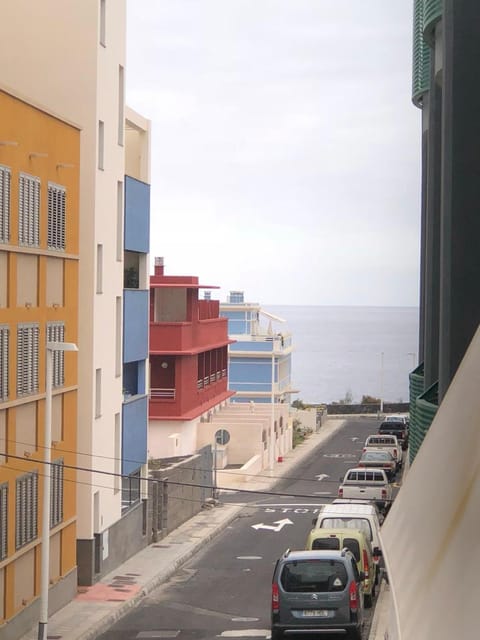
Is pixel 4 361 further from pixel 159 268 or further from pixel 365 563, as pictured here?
pixel 159 268

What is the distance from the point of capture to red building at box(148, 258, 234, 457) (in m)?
53.5

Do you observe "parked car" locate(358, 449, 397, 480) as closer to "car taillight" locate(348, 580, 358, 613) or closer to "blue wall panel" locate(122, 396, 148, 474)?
"blue wall panel" locate(122, 396, 148, 474)

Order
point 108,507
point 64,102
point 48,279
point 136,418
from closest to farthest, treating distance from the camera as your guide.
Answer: point 48,279, point 64,102, point 108,507, point 136,418

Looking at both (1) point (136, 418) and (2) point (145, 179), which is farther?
(2) point (145, 179)

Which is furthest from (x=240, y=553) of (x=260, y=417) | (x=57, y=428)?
(x=260, y=417)

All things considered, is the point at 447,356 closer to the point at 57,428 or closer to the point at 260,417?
the point at 57,428

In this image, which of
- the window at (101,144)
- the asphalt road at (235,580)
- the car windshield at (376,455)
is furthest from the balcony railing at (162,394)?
the window at (101,144)

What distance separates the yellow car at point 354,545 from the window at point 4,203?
29.6 ft

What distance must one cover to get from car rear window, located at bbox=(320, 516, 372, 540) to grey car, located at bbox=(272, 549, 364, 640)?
7.13 metres

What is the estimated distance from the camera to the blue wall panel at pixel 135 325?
33219 mm

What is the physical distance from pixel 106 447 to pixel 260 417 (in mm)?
32788

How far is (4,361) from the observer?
22297 mm

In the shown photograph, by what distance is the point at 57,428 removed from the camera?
25953mm

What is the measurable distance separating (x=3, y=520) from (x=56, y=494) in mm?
3861
